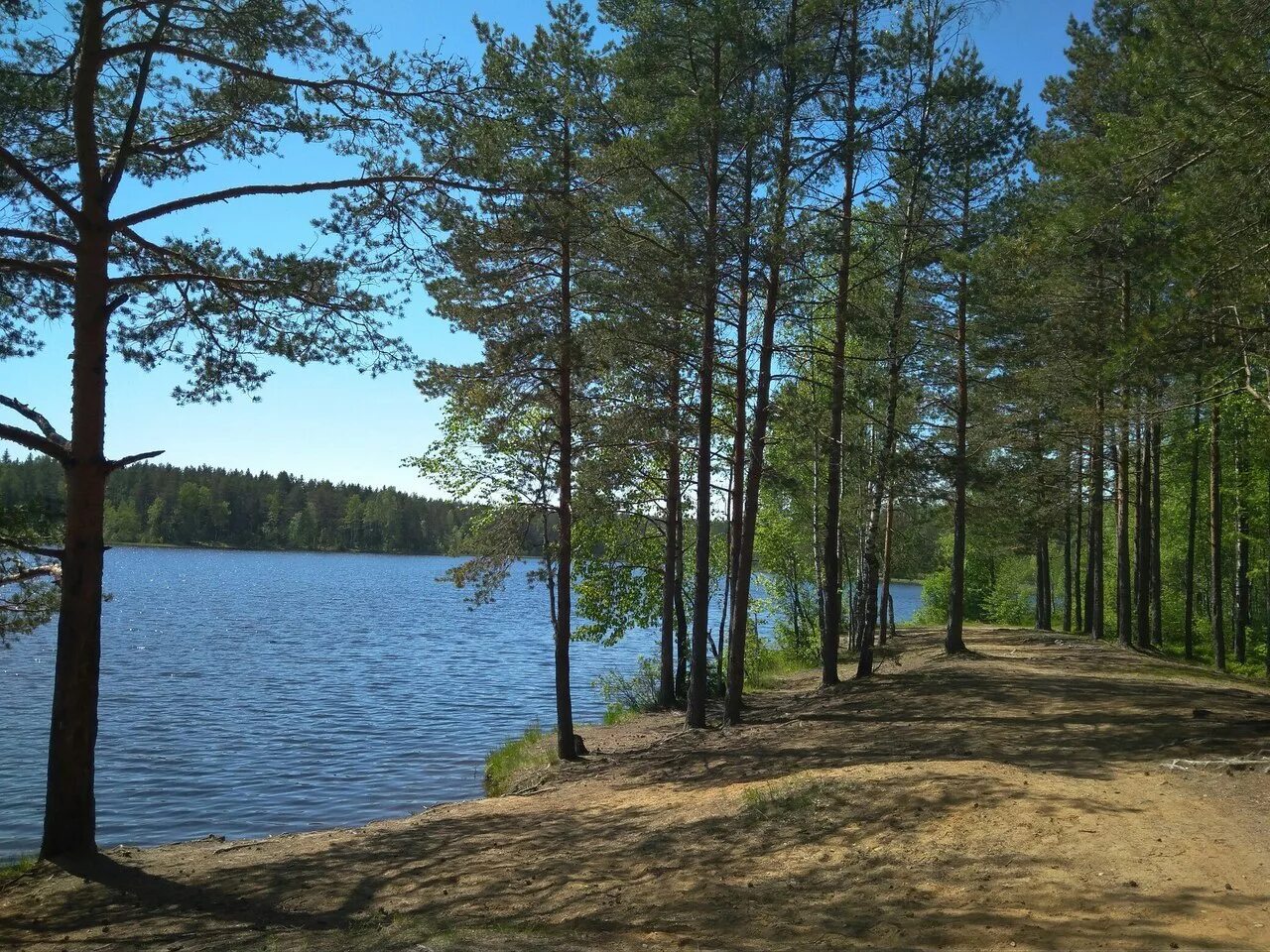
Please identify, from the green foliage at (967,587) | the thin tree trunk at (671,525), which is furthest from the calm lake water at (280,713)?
the green foliage at (967,587)

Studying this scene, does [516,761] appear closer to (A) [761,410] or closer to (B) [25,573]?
(A) [761,410]

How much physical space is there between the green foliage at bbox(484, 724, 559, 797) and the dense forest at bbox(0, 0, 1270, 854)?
27.8 inches

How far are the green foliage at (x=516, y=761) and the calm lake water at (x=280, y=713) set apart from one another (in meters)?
0.37

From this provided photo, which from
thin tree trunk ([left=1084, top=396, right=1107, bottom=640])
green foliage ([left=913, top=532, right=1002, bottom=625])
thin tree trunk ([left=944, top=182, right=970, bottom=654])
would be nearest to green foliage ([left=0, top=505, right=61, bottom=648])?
thin tree trunk ([left=944, top=182, right=970, bottom=654])

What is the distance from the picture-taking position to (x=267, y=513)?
115m

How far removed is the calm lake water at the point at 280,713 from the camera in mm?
13656

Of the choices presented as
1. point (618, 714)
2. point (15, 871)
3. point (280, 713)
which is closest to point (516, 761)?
point (618, 714)

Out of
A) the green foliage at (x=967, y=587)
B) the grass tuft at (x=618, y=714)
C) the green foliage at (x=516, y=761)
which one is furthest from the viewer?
the green foliage at (x=967, y=587)

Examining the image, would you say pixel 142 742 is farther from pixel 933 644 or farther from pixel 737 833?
pixel 933 644

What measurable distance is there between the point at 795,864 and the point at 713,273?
8972 millimetres

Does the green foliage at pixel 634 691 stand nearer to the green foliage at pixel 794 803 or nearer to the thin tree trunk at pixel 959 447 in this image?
the thin tree trunk at pixel 959 447

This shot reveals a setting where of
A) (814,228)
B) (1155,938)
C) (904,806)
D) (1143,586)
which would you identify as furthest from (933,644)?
(1155,938)

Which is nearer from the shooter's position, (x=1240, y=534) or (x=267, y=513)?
(x=1240, y=534)

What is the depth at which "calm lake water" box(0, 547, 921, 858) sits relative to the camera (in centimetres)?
1366
